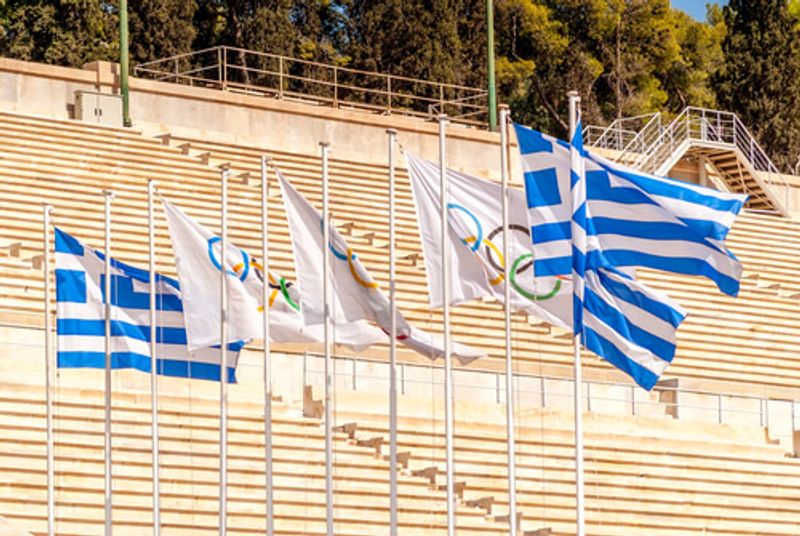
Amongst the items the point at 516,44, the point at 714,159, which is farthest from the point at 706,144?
the point at 516,44

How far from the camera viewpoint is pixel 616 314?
16.7 metres

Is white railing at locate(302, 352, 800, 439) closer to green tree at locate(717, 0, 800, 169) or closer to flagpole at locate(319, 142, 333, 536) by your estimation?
flagpole at locate(319, 142, 333, 536)

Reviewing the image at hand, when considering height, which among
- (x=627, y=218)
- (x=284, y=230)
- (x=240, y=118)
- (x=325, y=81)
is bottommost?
(x=627, y=218)

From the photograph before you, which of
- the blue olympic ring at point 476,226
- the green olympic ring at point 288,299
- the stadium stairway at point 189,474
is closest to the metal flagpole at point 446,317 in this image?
the blue olympic ring at point 476,226

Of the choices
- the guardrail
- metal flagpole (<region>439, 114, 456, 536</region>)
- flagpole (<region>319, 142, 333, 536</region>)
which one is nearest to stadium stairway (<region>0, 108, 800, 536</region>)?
flagpole (<region>319, 142, 333, 536</region>)

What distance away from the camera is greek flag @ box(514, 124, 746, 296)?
53.9 ft

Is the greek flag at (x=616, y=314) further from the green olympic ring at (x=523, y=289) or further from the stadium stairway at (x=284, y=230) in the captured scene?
the stadium stairway at (x=284, y=230)

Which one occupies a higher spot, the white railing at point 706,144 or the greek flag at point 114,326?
the white railing at point 706,144

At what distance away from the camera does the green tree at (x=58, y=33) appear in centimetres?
3978

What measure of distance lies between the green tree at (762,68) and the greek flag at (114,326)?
2733cm

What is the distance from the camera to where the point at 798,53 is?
4519cm

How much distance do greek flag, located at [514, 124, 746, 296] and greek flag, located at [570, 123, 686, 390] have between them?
11 cm

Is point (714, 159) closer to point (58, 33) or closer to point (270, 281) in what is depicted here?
point (58, 33)

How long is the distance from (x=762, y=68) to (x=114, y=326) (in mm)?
27849
